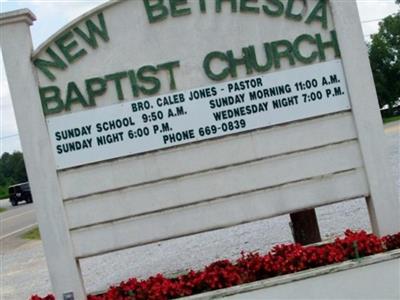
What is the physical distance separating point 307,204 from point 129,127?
1.74 m

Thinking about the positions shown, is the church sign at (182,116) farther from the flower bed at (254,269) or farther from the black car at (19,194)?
the black car at (19,194)

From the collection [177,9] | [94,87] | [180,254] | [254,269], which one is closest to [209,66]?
[177,9]

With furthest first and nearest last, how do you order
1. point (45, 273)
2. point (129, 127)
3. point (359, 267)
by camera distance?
point (45, 273), point (129, 127), point (359, 267)

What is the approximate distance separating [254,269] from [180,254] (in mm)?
6427

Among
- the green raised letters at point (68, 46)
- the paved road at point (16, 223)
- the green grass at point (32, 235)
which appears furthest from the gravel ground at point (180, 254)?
the paved road at point (16, 223)

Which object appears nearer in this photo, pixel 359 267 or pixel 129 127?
pixel 359 267

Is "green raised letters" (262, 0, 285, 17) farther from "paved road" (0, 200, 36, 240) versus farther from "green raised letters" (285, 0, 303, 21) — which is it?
"paved road" (0, 200, 36, 240)

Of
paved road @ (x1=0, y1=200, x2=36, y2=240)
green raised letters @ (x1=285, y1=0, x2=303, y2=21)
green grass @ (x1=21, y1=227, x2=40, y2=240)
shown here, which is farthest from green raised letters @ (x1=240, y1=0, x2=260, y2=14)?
paved road @ (x1=0, y1=200, x2=36, y2=240)

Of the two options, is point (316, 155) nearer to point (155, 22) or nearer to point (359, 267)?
point (359, 267)

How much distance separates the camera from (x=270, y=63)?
546 centimetres

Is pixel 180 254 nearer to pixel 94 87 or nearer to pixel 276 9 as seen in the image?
pixel 94 87

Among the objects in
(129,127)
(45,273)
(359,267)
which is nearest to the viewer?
(359,267)

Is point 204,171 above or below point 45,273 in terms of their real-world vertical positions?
above

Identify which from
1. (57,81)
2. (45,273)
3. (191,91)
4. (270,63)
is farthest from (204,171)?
(45,273)
